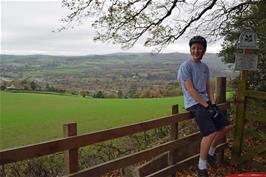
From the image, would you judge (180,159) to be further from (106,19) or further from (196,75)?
(106,19)

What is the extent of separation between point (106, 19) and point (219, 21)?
3608 millimetres

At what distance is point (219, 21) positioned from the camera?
1212 cm

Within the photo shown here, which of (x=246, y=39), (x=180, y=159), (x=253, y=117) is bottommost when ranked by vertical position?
(x=180, y=159)

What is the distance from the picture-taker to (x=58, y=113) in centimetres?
1948

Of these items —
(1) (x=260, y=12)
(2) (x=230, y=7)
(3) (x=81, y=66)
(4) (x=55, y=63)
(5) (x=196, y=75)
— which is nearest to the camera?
(5) (x=196, y=75)

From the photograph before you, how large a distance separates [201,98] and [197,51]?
66 centimetres

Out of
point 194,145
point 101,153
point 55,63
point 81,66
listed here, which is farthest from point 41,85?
point 194,145

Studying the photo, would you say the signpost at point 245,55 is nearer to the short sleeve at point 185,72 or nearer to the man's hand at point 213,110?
the man's hand at point 213,110

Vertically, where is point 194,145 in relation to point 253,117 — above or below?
below

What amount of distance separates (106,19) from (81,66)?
28.9 meters

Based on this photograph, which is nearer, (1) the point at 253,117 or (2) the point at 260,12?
(1) the point at 253,117

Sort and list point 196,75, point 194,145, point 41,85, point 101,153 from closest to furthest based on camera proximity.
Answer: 1. point 196,75
2. point 194,145
3. point 101,153
4. point 41,85

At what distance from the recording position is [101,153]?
8984mm

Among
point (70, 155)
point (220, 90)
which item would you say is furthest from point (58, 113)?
point (70, 155)
